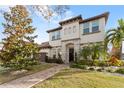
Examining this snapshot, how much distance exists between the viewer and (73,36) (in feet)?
45.9

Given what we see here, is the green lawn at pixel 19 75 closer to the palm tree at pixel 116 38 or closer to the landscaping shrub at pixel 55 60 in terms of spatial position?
the landscaping shrub at pixel 55 60

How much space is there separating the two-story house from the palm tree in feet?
1.19

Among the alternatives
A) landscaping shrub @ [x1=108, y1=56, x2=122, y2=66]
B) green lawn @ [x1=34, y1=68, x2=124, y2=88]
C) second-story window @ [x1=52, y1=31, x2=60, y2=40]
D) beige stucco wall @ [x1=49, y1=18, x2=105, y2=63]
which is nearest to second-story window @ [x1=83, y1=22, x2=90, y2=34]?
beige stucco wall @ [x1=49, y1=18, x2=105, y2=63]

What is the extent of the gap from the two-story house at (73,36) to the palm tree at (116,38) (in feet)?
1.19

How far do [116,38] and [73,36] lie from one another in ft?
8.87

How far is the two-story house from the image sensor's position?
42.4 ft

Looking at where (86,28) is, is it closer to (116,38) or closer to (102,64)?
(116,38)

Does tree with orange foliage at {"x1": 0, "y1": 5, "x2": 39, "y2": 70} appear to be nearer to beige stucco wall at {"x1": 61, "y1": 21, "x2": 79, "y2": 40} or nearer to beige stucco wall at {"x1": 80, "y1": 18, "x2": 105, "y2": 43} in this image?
beige stucco wall at {"x1": 61, "y1": 21, "x2": 79, "y2": 40}

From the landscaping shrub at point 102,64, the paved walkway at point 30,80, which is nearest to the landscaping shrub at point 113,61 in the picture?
the landscaping shrub at point 102,64

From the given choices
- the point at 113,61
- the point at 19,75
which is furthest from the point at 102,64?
the point at 19,75

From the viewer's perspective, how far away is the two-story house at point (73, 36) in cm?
1294

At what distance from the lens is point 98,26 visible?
43.8 ft
